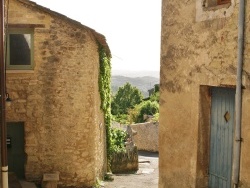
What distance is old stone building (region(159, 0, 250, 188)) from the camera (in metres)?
4.64

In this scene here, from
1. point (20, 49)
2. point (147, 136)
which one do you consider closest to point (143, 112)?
point (147, 136)

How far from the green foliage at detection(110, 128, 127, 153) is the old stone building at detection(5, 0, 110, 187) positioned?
17.5ft

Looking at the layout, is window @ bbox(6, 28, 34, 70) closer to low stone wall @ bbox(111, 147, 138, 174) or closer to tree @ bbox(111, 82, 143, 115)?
low stone wall @ bbox(111, 147, 138, 174)

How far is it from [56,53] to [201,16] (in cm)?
715

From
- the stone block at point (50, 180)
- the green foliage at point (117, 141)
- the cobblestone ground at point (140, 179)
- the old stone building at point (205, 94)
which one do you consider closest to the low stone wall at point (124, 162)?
the green foliage at point (117, 141)

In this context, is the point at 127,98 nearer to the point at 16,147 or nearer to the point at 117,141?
the point at 117,141

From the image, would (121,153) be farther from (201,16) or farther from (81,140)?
(201,16)

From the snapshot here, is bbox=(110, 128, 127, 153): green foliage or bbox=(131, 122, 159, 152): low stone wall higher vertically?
bbox=(110, 128, 127, 153): green foliage

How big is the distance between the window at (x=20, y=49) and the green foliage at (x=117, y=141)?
7056 millimetres

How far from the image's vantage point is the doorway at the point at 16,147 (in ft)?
38.3

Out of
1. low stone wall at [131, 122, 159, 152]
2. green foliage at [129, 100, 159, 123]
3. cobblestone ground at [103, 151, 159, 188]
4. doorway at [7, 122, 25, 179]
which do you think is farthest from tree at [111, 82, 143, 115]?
doorway at [7, 122, 25, 179]

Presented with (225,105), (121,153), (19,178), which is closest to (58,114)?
(19,178)

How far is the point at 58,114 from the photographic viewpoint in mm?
11688

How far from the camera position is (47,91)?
11.6 metres
